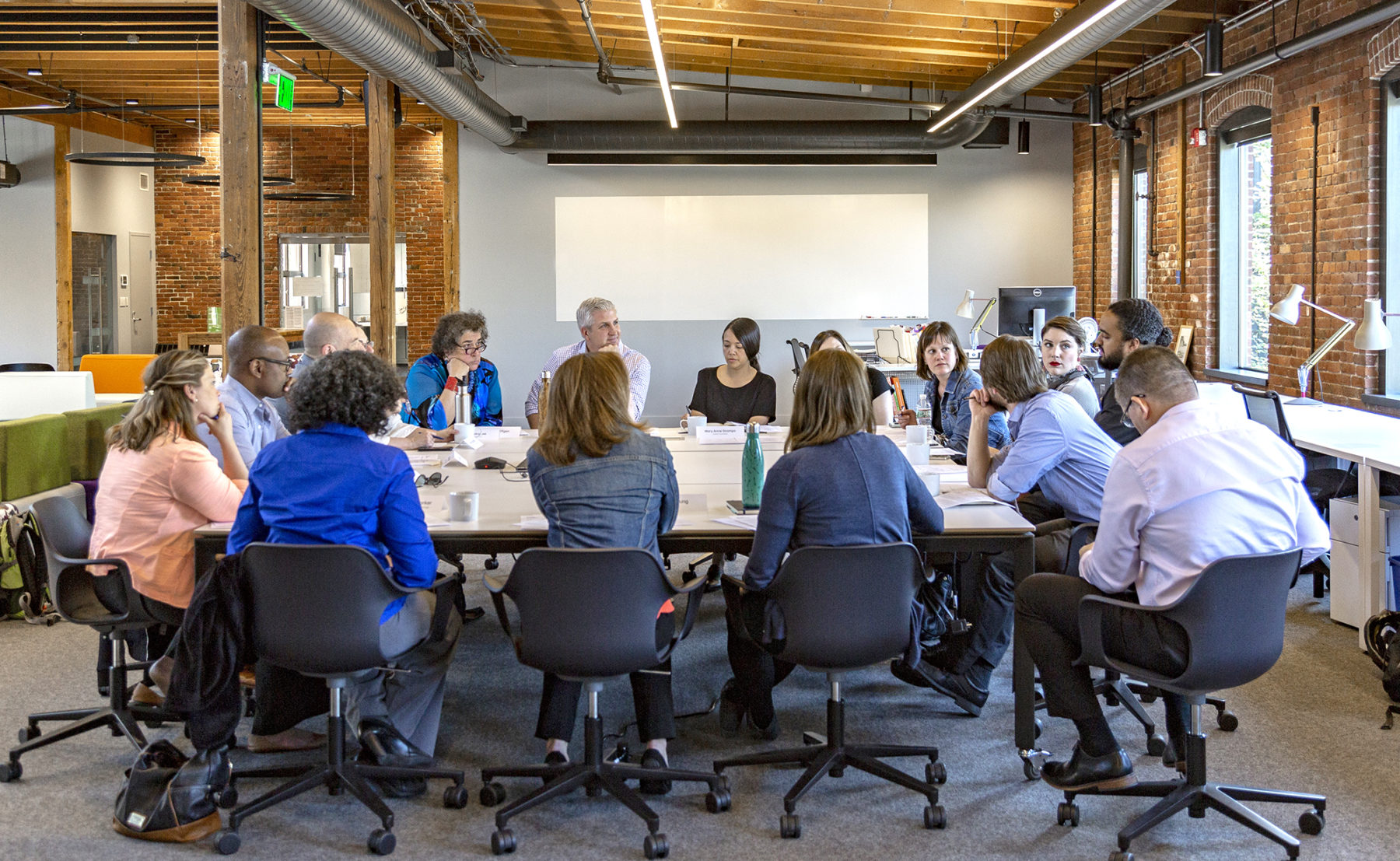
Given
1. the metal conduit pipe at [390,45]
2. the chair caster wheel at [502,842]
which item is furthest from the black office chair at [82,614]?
the metal conduit pipe at [390,45]

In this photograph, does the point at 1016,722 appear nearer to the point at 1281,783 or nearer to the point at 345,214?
the point at 1281,783

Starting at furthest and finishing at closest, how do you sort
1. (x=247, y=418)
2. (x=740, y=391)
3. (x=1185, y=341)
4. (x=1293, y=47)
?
(x=1185, y=341) < (x=1293, y=47) < (x=740, y=391) < (x=247, y=418)

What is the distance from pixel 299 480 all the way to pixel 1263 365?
771cm

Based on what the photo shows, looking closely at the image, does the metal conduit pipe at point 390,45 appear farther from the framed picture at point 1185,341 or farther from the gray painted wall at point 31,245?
the gray painted wall at point 31,245

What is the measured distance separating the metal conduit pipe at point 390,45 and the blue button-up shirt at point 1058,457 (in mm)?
4233

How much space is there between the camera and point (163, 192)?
16344 millimetres

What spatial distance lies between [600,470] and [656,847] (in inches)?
37.1

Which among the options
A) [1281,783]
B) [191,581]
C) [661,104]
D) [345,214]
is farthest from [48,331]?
[1281,783]

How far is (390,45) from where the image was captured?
7414 mm

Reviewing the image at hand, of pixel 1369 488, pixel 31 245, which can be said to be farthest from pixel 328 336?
pixel 31 245

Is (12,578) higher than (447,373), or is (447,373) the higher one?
(447,373)

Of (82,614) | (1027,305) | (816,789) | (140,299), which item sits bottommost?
(816,789)

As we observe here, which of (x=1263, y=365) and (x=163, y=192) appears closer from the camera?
(x=1263, y=365)

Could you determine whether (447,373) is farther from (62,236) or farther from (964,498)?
(62,236)
